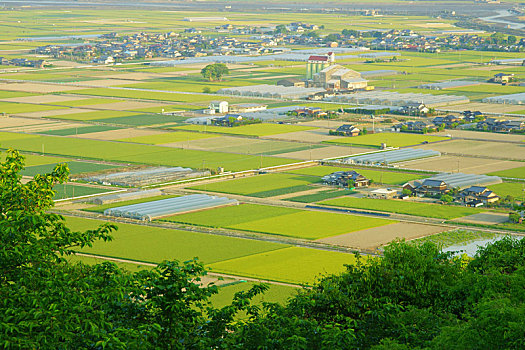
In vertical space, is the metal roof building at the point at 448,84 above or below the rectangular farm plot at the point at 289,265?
below

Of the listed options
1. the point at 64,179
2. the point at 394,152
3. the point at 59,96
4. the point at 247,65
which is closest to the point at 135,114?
the point at 59,96

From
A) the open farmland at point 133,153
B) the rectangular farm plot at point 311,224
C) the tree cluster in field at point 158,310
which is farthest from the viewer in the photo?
the open farmland at point 133,153

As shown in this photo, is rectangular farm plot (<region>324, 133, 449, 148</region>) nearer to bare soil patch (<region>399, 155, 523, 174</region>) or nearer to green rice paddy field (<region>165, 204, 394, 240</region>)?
bare soil patch (<region>399, 155, 523, 174</region>)

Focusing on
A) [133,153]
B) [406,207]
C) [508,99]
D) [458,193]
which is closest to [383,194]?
[406,207]

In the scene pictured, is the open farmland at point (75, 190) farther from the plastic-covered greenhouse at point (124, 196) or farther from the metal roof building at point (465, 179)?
the metal roof building at point (465, 179)

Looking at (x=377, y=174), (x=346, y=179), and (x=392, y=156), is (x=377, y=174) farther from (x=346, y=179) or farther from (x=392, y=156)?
(x=392, y=156)

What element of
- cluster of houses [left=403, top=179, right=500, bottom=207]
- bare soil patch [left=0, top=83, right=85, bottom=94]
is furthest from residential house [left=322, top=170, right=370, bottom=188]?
bare soil patch [left=0, top=83, right=85, bottom=94]

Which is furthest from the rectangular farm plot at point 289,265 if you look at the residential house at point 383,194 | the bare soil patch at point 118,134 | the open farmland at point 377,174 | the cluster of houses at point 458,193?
the bare soil patch at point 118,134
